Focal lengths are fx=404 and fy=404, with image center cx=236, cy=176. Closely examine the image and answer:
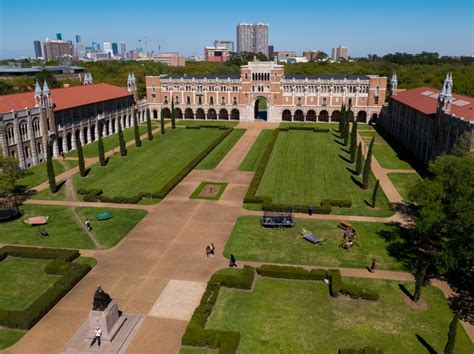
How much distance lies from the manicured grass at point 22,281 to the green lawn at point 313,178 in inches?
1117

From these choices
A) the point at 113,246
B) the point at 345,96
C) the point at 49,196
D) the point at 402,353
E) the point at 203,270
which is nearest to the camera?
the point at 402,353

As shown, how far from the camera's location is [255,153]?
262ft

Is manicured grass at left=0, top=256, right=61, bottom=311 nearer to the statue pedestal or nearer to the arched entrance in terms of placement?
the statue pedestal

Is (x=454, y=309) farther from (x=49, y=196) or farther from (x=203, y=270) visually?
(x=49, y=196)

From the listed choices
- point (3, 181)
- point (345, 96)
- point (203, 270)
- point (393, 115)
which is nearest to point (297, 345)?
point (203, 270)

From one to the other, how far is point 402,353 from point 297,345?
6765 millimetres

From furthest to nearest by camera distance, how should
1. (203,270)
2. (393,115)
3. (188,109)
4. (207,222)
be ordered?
(188,109) < (393,115) < (207,222) < (203,270)

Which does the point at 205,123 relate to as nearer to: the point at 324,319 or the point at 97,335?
the point at 324,319

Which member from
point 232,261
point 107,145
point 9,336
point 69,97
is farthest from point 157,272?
point 69,97

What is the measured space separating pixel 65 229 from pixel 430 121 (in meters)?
58.1

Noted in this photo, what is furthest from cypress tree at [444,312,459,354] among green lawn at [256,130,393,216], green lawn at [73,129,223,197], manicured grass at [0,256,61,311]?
green lawn at [73,129,223,197]

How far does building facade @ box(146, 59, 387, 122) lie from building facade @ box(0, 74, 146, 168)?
55.6ft

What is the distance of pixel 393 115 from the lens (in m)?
A: 94.6

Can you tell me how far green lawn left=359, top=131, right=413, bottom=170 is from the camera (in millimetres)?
70062
